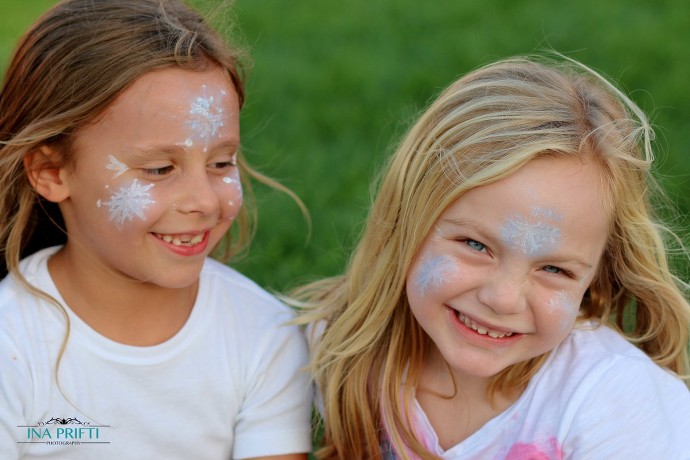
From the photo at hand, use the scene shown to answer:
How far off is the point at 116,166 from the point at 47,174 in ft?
→ 0.86

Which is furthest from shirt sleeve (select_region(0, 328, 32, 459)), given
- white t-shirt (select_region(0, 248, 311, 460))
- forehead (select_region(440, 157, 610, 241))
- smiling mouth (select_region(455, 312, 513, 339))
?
forehead (select_region(440, 157, 610, 241))

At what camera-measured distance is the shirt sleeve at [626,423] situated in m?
2.60

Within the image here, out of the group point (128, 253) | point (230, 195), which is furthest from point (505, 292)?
point (128, 253)

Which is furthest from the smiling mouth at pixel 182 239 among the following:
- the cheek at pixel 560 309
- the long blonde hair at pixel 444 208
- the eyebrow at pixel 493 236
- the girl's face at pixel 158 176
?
the cheek at pixel 560 309

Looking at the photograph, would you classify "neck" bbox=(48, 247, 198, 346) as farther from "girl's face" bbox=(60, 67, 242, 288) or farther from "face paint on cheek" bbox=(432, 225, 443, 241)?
"face paint on cheek" bbox=(432, 225, 443, 241)

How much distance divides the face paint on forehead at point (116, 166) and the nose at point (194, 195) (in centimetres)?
16

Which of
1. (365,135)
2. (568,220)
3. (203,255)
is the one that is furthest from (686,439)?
(365,135)

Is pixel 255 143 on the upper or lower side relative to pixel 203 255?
upper

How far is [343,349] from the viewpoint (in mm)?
2953

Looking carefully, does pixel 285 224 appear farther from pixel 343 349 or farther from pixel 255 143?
pixel 343 349

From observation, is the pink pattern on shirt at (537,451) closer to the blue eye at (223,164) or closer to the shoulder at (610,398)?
the shoulder at (610,398)

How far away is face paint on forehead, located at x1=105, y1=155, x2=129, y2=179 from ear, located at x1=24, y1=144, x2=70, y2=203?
0.61ft

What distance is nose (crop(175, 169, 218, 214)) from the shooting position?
273cm

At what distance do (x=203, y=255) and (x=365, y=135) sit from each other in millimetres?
2592
